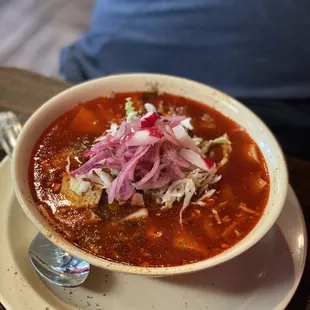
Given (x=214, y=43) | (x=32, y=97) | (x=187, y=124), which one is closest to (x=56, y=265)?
(x=187, y=124)

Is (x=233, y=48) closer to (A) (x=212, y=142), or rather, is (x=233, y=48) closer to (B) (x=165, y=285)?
(A) (x=212, y=142)

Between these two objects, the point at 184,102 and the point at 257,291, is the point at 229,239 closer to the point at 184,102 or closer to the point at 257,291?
the point at 257,291

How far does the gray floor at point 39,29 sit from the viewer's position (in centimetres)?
284

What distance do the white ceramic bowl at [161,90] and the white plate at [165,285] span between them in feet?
0.42

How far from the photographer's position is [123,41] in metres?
1.92

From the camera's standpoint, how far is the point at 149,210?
1095mm

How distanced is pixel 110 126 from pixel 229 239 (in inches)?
17.7

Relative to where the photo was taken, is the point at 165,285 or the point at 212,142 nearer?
the point at 165,285

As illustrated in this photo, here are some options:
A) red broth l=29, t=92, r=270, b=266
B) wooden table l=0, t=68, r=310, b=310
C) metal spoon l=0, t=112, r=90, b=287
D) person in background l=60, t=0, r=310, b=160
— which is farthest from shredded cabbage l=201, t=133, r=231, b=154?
person in background l=60, t=0, r=310, b=160

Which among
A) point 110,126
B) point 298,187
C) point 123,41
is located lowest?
point 298,187

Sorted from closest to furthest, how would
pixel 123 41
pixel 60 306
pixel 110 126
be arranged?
pixel 60 306
pixel 110 126
pixel 123 41

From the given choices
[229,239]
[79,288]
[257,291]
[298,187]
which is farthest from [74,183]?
[298,187]

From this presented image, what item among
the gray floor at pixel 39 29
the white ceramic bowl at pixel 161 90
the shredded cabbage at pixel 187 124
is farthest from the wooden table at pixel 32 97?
the gray floor at pixel 39 29

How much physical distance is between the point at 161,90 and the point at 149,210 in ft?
1.40
